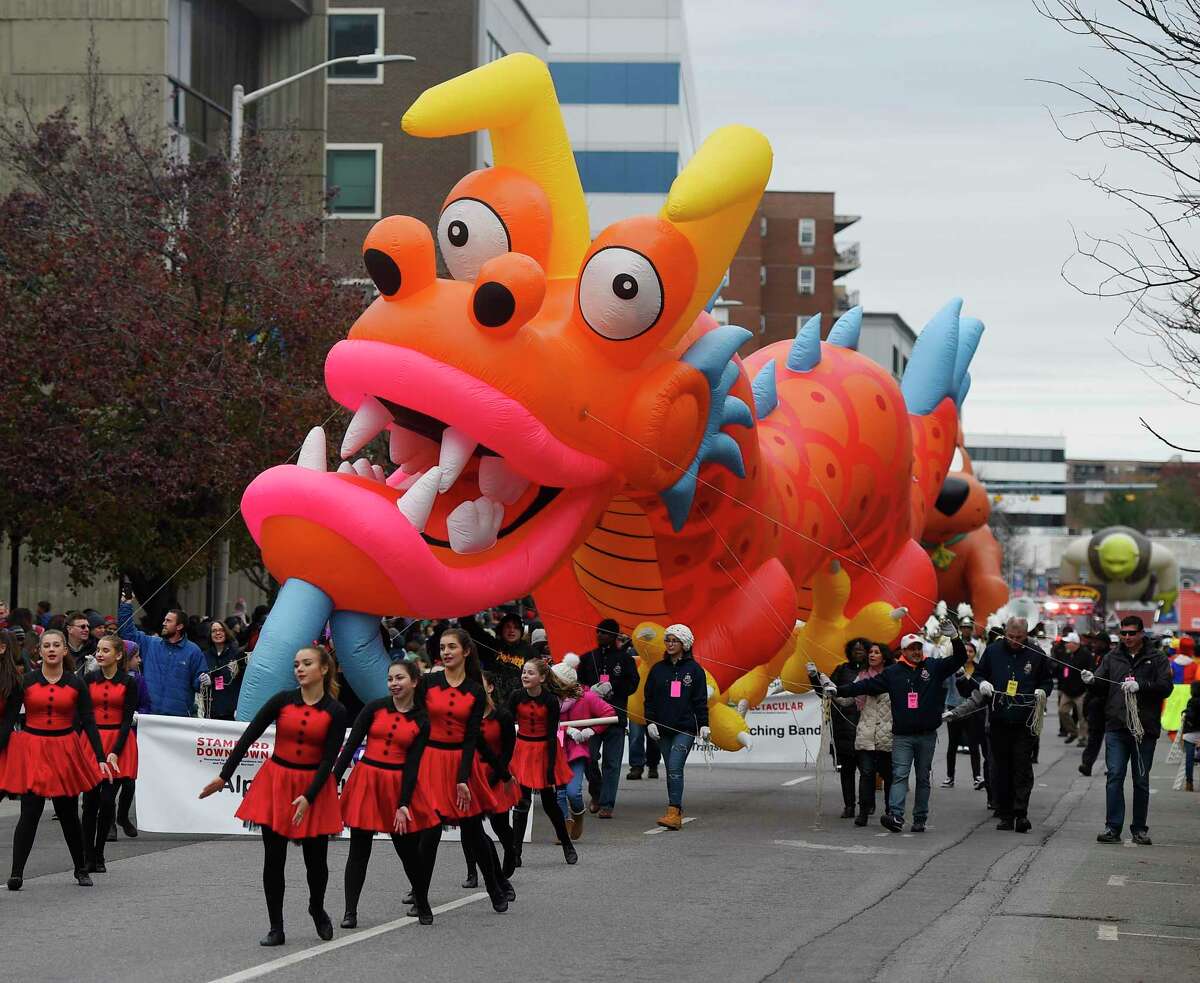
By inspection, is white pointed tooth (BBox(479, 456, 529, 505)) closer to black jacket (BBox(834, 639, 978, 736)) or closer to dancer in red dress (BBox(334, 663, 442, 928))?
black jacket (BBox(834, 639, 978, 736))

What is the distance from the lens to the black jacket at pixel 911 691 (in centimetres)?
1569

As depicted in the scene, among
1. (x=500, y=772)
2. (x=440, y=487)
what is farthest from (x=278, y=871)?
(x=440, y=487)

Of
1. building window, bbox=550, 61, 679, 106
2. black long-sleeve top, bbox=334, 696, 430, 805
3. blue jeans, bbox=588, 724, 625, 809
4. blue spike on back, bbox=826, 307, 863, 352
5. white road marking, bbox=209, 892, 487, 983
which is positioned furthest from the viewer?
building window, bbox=550, 61, 679, 106

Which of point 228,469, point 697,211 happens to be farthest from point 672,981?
point 228,469

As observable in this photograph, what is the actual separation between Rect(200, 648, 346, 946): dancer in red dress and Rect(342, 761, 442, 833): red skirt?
23 cm

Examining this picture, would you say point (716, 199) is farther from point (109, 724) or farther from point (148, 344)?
point (148, 344)

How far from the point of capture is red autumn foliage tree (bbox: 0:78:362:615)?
21812 millimetres

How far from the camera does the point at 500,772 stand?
1120 cm

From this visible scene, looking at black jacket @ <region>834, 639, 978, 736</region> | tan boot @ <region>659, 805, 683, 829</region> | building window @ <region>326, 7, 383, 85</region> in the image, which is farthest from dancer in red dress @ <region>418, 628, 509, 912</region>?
building window @ <region>326, 7, 383, 85</region>

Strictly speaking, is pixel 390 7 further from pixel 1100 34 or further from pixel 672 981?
pixel 672 981

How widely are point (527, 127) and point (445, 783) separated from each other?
625cm

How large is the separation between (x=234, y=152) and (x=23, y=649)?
1173cm

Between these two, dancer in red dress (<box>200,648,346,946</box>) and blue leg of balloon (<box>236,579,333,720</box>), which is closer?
dancer in red dress (<box>200,648,346,946</box>)

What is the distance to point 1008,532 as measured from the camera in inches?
3472
